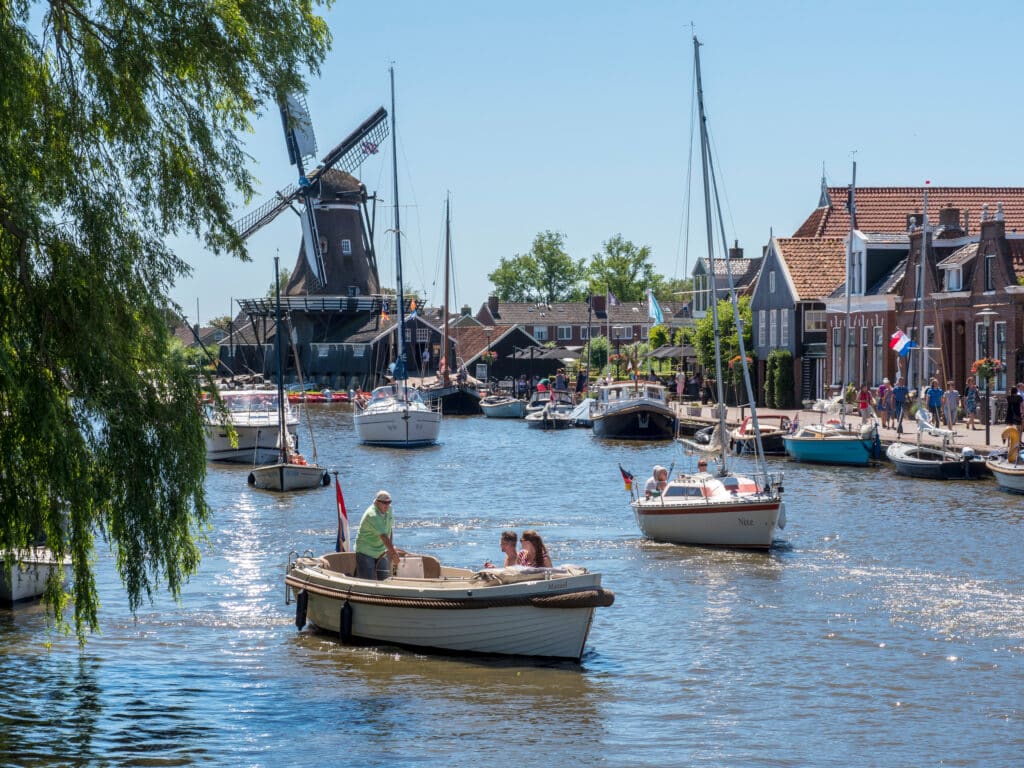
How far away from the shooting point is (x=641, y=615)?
75.9 ft

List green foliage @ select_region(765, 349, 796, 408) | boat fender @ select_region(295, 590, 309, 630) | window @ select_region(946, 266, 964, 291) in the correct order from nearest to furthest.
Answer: boat fender @ select_region(295, 590, 309, 630) < window @ select_region(946, 266, 964, 291) < green foliage @ select_region(765, 349, 796, 408)

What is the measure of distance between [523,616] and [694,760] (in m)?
3.91

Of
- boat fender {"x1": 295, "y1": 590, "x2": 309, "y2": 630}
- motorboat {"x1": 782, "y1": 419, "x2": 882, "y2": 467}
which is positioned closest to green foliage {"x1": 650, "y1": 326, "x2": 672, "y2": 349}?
motorboat {"x1": 782, "y1": 419, "x2": 882, "y2": 467}

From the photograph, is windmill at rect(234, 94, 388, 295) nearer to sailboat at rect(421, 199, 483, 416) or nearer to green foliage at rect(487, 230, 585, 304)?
sailboat at rect(421, 199, 483, 416)

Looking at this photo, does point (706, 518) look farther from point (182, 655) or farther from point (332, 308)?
point (332, 308)

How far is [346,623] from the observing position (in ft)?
66.5

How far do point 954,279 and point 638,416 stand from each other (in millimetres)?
15649

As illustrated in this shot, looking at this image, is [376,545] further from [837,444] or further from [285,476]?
[837,444]

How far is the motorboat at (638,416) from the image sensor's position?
64438 mm

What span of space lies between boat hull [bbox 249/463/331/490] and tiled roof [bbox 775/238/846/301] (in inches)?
1346

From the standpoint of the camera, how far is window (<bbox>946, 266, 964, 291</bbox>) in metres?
55.8

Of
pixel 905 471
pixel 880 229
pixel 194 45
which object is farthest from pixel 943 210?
pixel 194 45

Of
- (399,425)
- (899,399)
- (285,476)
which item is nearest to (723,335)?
(399,425)

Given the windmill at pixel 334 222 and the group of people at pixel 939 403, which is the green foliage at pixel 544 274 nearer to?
the windmill at pixel 334 222
